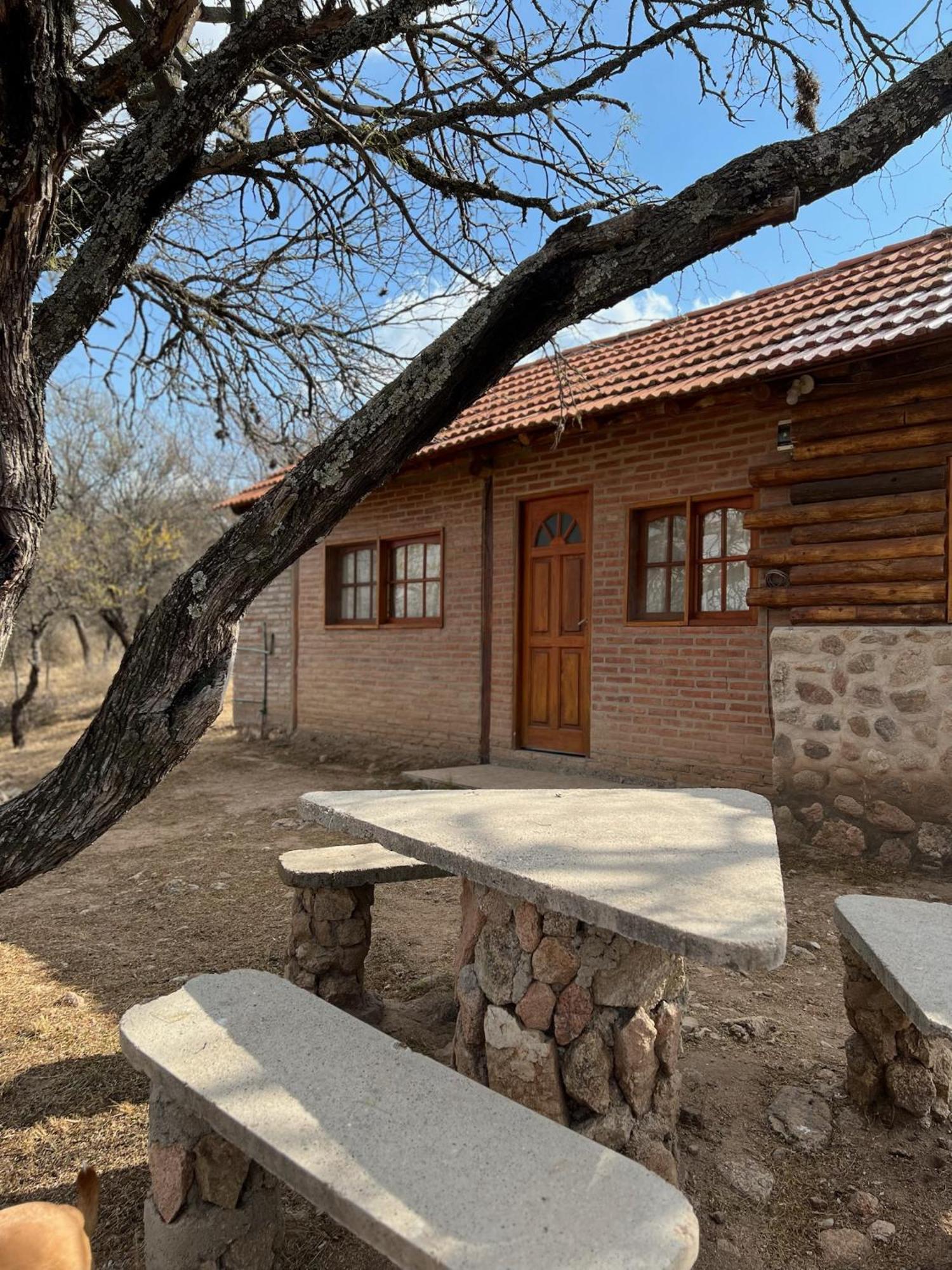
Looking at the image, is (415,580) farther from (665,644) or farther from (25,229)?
(25,229)

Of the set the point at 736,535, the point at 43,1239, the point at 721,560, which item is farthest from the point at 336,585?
the point at 43,1239

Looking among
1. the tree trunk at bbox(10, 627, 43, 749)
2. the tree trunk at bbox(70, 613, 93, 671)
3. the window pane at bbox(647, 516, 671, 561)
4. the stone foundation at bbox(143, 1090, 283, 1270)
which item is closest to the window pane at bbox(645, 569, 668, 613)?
the window pane at bbox(647, 516, 671, 561)

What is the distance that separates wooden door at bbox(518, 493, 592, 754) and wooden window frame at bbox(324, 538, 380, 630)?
246cm

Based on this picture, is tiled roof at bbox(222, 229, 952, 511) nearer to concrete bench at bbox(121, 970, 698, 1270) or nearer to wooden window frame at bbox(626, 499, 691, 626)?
wooden window frame at bbox(626, 499, 691, 626)

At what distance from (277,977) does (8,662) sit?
1713 cm

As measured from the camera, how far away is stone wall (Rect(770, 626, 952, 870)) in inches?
195

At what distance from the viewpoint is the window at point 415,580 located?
8.75 meters

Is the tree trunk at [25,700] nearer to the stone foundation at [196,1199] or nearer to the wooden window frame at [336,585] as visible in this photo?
the wooden window frame at [336,585]

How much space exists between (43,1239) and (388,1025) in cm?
167

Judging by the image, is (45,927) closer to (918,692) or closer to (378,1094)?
(378,1094)

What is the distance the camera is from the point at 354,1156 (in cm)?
148

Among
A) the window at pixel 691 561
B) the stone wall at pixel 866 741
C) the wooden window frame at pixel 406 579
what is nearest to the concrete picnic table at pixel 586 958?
the stone wall at pixel 866 741

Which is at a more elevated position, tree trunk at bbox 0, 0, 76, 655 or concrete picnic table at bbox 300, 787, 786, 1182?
tree trunk at bbox 0, 0, 76, 655

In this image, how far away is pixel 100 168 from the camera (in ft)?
10.8
